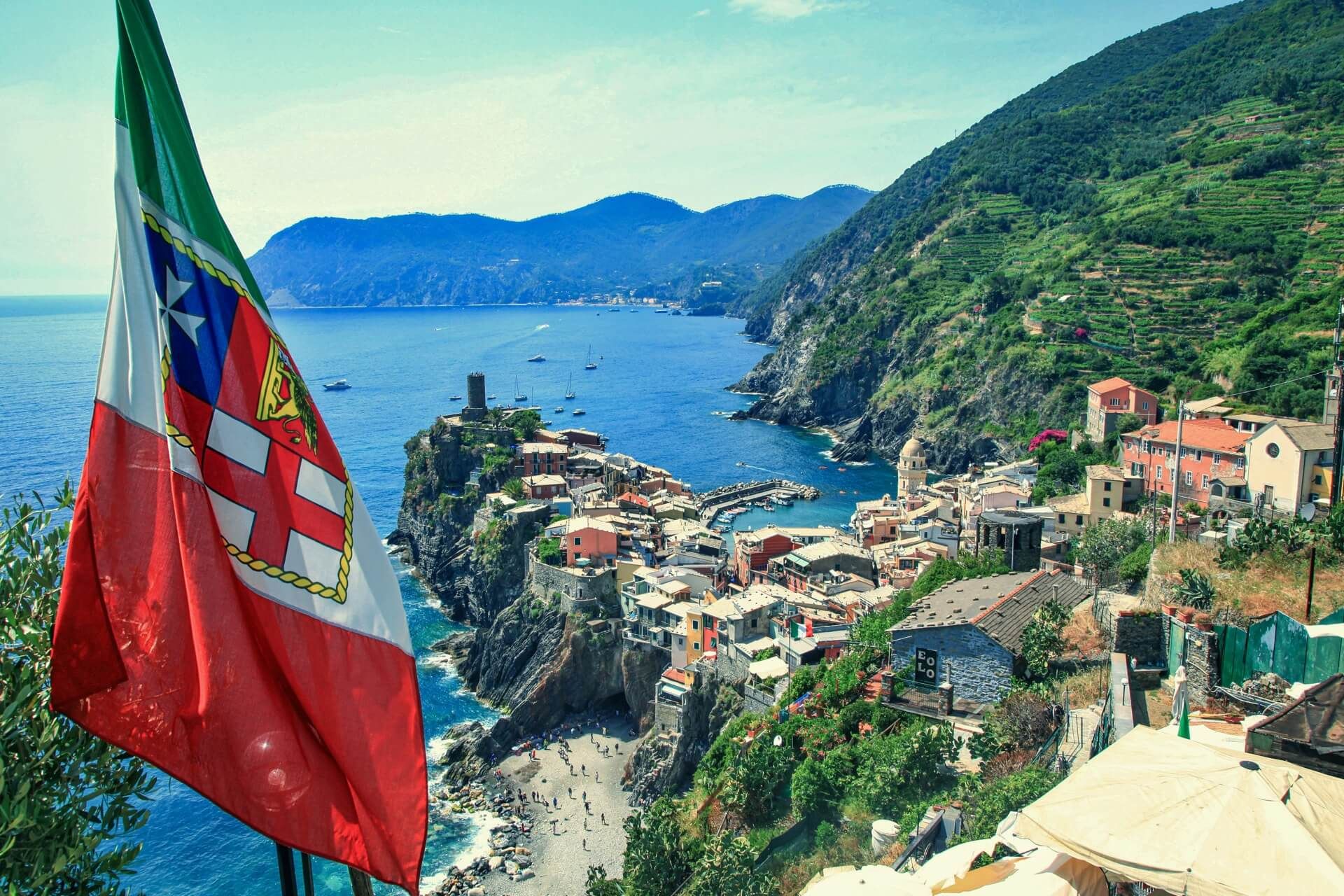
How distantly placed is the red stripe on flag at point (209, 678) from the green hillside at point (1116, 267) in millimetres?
49797

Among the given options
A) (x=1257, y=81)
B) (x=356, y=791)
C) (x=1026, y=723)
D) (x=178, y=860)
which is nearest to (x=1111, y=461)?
(x=1026, y=723)

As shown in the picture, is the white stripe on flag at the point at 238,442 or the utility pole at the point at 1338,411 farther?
the utility pole at the point at 1338,411

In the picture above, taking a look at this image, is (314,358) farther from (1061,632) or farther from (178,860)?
(1061,632)

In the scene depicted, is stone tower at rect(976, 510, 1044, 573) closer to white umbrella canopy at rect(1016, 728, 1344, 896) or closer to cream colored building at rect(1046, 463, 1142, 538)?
cream colored building at rect(1046, 463, 1142, 538)

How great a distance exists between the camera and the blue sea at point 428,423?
2884 cm

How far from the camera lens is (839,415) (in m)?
95.7

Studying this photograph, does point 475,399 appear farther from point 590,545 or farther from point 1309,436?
point 1309,436

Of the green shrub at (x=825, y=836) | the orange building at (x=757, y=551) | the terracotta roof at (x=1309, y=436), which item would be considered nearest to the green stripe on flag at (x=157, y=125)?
the green shrub at (x=825, y=836)

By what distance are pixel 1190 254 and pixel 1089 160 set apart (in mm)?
41700

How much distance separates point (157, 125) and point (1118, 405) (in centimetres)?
5734

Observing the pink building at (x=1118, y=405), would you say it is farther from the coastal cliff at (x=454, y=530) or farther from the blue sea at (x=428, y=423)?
the coastal cliff at (x=454, y=530)

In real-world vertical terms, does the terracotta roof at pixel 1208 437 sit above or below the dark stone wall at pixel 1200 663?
below

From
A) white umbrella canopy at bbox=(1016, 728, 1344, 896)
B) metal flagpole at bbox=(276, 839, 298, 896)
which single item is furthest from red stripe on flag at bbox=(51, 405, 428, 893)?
white umbrella canopy at bbox=(1016, 728, 1344, 896)

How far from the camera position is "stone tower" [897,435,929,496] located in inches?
2312
